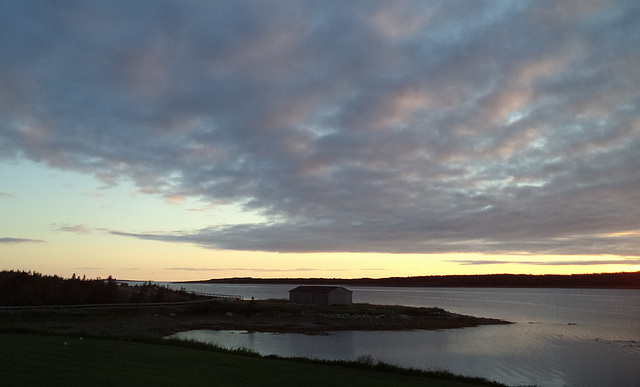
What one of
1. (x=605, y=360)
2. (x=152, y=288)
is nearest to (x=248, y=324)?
(x=152, y=288)

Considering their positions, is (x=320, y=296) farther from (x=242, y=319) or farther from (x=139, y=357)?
(x=139, y=357)

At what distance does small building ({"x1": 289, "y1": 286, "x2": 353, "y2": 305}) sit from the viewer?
81688mm

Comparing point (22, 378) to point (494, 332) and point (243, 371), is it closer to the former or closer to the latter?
point (243, 371)

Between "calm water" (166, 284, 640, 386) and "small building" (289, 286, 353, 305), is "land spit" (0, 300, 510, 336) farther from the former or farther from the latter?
"calm water" (166, 284, 640, 386)

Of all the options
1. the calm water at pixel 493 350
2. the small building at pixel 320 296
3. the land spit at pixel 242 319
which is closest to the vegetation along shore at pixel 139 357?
the land spit at pixel 242 319

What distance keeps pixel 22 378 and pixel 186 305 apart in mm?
58989

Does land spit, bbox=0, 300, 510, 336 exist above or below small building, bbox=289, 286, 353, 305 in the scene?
below

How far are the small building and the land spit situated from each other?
2.77 meters

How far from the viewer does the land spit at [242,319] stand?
155ft

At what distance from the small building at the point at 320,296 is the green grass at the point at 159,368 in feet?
191

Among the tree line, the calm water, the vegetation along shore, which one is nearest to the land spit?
the vegetation along shore

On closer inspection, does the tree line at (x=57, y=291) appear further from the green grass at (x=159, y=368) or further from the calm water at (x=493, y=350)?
the green grass at (x=159, y=368)

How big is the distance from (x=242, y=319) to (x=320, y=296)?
22.4m

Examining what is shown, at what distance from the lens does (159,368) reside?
55.9 ft
